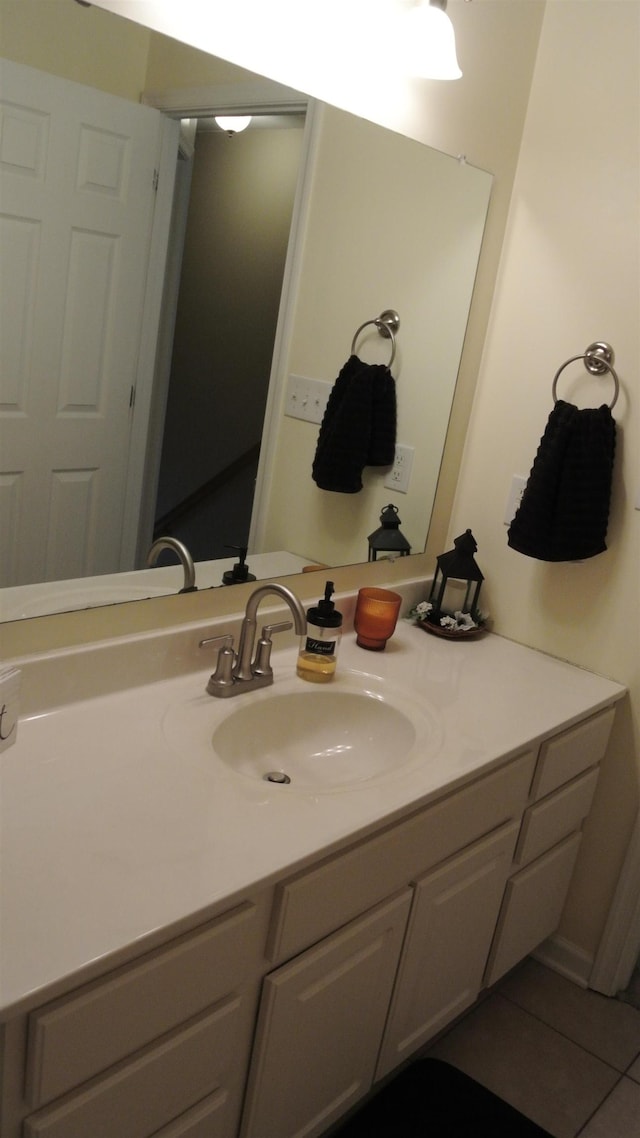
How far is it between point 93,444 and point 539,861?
1.26m

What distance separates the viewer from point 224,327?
4.98 feet

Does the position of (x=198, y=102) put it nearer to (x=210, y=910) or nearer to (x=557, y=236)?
(x=557, y=236)

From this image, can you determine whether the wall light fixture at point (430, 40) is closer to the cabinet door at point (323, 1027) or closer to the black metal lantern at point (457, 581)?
the black metal lantern at point (457, 581)

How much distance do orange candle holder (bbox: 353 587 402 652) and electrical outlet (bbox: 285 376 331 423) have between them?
0.39 metres

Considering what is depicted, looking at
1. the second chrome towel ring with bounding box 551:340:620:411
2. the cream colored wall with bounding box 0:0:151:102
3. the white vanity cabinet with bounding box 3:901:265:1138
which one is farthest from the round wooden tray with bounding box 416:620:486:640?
the cream colored wall with bounding box 0:0:151:102

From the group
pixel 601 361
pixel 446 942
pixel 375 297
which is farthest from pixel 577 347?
pixel 446 942

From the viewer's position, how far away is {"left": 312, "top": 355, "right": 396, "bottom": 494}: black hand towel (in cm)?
181

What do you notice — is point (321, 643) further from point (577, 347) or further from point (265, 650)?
point (577, 347)

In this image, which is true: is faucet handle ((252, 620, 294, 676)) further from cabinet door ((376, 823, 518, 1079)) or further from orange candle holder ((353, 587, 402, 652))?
cabinet door ((376, 823, 518, 1079))

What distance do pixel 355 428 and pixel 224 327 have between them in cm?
45

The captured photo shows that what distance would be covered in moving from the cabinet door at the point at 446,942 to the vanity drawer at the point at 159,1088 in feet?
1.26

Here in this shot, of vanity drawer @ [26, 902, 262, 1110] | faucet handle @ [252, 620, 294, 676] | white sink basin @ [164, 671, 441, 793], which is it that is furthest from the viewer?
faucet handle @ [252, 620, 294, 676]

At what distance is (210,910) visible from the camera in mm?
1010

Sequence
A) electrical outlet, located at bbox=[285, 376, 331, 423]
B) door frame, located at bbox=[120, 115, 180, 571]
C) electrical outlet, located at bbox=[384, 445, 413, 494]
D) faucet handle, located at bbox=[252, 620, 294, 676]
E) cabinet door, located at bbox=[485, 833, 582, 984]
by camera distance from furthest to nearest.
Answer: electrical outlet, located at bbox=[384, 445, 413, 494], cabinet door, located at bbox=[485, 833, 582, 984], electrical outlet, located at bbox=[285, 376, 331, 423], faucet handle, located at bbox=[252, 620, 294, 676], door frame, located at bbox=[120, 115, 180, 571]
